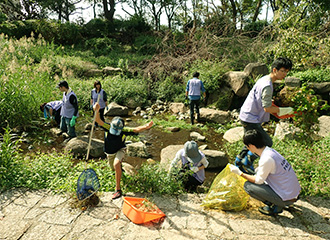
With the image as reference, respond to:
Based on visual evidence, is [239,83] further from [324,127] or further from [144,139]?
[144,139]

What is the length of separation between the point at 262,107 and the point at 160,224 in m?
2.32

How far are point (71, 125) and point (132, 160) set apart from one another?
185 cm

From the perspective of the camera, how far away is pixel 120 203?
349 centimetres

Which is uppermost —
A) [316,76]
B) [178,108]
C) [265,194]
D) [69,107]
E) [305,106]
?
[316,76]

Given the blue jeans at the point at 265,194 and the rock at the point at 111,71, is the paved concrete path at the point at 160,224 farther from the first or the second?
the rock at the point at 111,71

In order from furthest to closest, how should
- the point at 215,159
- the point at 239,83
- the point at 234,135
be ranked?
the point at 239,83
the point at 234,135
the point at 215,159

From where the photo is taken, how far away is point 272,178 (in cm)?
311

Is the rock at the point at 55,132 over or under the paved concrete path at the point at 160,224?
over

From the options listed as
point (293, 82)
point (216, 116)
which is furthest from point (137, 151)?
point (293, 82)

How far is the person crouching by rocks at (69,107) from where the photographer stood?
6026 mm

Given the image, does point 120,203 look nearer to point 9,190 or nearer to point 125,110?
point 9,190

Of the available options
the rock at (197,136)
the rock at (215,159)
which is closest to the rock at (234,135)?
the rock at (197,136)

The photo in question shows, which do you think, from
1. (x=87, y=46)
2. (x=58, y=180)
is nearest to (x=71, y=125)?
(x=58, y=180)

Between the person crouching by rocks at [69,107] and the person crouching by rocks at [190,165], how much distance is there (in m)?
3.33
